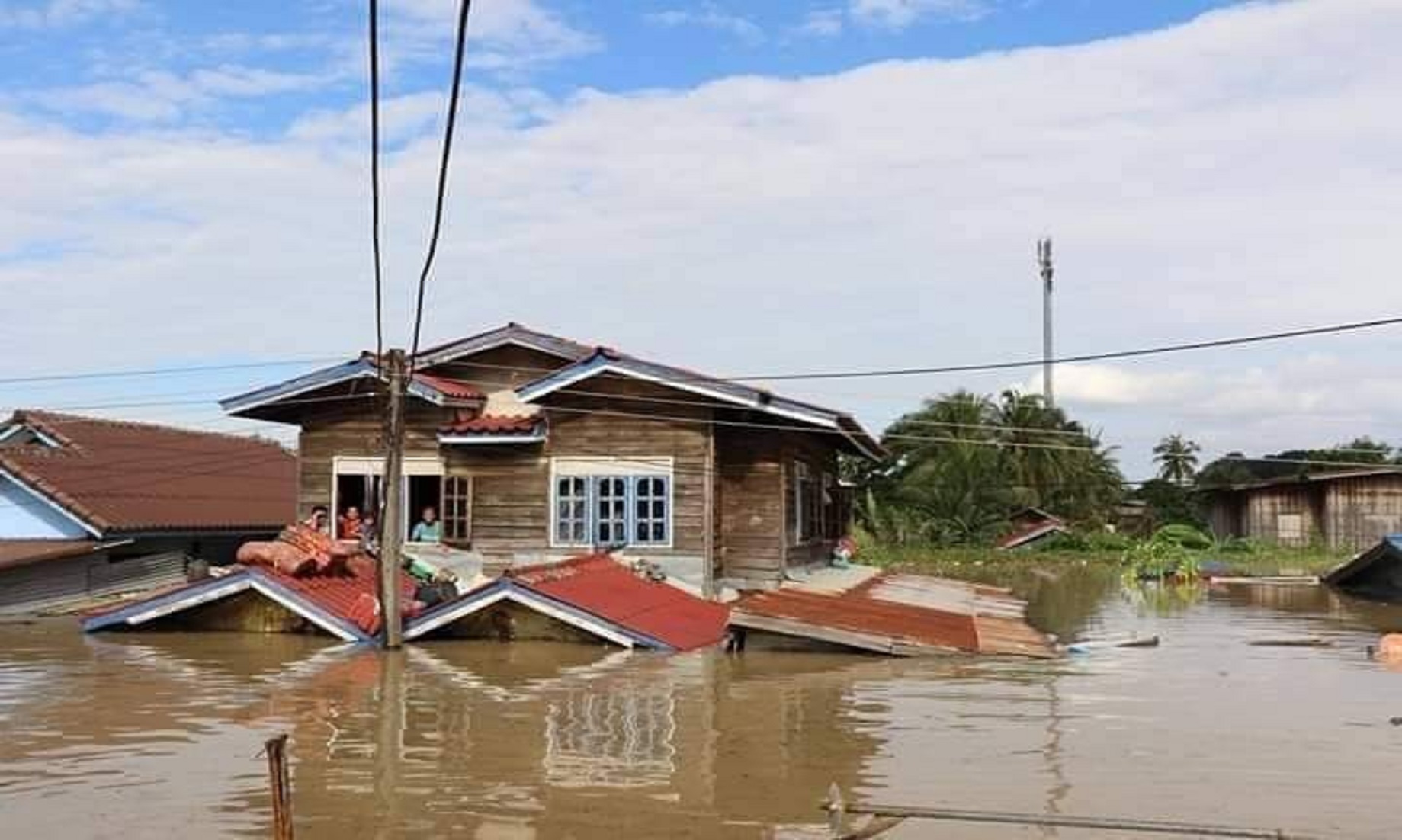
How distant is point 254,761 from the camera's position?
10102 millimetres

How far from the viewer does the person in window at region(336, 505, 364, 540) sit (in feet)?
71.4

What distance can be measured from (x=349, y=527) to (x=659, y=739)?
39.4 ft

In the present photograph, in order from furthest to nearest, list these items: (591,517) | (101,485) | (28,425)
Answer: (28,425) → (101,485) → (591,517)

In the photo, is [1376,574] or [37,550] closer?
[37,550]

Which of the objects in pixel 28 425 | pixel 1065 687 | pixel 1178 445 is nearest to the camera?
pixel 1065 687

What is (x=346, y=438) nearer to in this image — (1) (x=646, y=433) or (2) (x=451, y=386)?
(2) (x=451, y=386)

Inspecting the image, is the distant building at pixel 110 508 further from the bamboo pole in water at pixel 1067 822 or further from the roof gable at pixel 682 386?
the bamboo pole in water at pixel 1067 822

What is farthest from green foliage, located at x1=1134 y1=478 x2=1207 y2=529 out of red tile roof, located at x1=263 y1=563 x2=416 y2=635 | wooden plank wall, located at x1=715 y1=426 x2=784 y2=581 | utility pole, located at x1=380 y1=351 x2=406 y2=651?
utility pole, located at x1=380 y1=351 x2=406 y2=651

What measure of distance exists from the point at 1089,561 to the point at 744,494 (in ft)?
71.7

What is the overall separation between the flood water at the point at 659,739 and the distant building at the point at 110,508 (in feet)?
17.9

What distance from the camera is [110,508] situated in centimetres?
2333

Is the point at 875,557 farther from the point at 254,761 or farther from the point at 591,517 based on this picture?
the point at 254,761

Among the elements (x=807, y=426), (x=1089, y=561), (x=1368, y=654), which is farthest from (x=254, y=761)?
(x=1089, y=561)

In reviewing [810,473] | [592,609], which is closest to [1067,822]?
[592,609]
